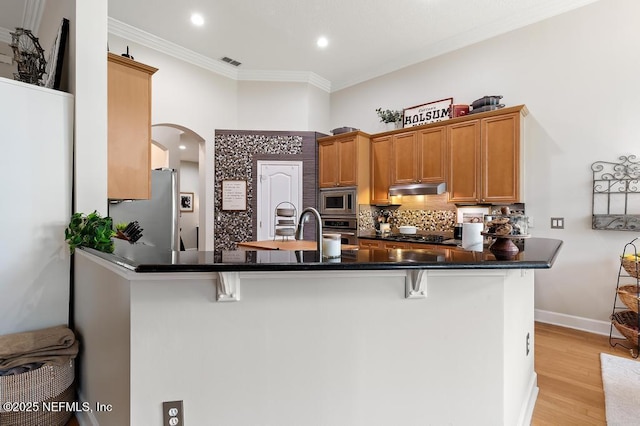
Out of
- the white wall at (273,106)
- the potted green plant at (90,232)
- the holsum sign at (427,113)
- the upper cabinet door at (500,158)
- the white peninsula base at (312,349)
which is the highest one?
the white wall at (273,106)

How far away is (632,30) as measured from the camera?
3.08 metres

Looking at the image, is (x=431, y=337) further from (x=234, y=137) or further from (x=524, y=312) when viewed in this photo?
(x=234, y=137)

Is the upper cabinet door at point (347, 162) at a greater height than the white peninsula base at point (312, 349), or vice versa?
the upper cabinet door at point (347, 162)

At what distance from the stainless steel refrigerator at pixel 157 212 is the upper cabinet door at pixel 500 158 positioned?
354cm

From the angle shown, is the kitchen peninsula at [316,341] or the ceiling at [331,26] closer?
the kitchen peninsula at [316,341]

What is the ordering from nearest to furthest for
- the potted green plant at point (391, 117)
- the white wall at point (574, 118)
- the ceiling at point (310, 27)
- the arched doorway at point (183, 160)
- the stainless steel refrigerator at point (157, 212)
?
1. the stainless steel refrigerator at point (157, 212)
2. the white wall at point (574, 118)
3. the ceiling at point (310, 27)
4. the potted green plant at point (391, 117)
5. the arched doorway at point (183, 160)

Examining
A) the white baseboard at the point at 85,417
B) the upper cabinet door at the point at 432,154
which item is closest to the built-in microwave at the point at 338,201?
the upper cabinet door at the point at 432,154

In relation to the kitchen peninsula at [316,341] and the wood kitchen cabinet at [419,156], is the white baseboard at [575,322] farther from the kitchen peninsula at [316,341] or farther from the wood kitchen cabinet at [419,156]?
the kitchen peninsula at [316,341]

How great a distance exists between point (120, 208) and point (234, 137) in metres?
2.54

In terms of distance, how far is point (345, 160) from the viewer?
483cm

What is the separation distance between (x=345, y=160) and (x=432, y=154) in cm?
131

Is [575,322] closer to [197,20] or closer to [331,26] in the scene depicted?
[331,26]

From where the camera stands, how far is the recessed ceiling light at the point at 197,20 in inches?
149

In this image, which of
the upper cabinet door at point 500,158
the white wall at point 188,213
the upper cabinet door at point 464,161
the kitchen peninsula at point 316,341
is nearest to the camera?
the kitchen peninsula at point 316,341
